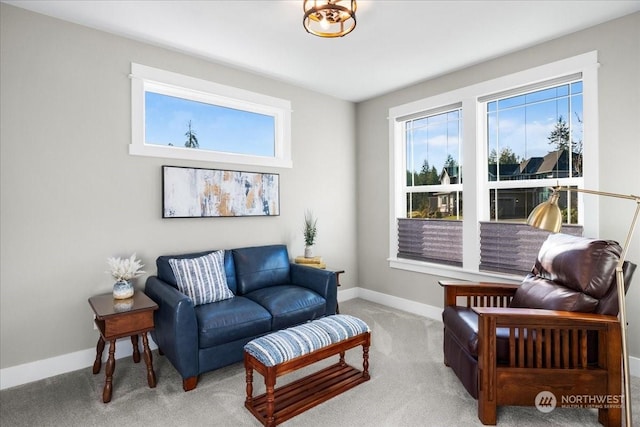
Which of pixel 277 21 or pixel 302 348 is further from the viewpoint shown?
pixel 277 21

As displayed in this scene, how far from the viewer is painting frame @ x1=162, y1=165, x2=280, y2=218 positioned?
323 cm

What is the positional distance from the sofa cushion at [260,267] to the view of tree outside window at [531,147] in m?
2.24


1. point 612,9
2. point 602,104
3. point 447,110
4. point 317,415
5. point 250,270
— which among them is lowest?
point 317,415

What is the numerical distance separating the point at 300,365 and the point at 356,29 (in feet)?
8.47

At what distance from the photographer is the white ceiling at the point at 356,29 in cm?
253

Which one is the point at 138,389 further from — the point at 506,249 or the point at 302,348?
the point at 506,249

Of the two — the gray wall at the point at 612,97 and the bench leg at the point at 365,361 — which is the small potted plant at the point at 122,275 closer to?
the bench leg at the point at 365,361

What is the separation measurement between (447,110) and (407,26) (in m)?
1.34

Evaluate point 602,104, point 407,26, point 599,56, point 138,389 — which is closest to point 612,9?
point 599,56

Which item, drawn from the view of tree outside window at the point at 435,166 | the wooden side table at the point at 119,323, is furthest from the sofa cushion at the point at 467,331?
the wooden side table at the point at 119,323

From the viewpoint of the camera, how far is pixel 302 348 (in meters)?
2.19

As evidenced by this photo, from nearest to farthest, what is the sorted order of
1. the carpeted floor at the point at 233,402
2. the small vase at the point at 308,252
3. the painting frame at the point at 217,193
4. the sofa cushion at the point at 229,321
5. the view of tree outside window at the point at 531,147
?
the carpeted floor at the point at 233,402
the sofa cushion at the point at 229,321
the view of tree outside window at the point at 531,147
the painting frame at the point at 217,193
the small vase at the point at 308,252

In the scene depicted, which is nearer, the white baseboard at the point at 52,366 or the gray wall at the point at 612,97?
the white baseboard at the point at 52,366

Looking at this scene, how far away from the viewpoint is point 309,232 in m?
4.11
